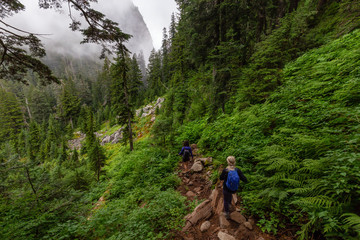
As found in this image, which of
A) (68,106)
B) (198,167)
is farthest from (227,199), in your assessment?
(68,106)

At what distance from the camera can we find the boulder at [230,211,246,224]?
3328mm

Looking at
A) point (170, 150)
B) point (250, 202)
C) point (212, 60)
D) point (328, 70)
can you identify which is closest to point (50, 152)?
point (170, 150)

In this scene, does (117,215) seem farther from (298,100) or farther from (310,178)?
(298,100)

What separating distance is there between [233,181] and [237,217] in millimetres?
847

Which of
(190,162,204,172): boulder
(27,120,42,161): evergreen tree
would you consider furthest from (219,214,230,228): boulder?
(27,120,42,161): evergreen tree

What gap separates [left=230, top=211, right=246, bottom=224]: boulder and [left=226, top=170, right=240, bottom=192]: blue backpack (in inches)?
23.3

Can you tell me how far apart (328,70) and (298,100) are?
2.03 m

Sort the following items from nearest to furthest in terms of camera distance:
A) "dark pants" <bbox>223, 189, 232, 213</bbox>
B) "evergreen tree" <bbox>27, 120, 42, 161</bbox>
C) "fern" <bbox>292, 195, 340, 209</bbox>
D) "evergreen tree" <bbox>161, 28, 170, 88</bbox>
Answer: "fern" <bbox>292, 195, 340, 209</bbox> → "dark pants" <bbox>223, 189, 232, 213</bbox> → "evergreen tree" <bbox>27, 120, 42, 161</bbox> → "evergreen tree" <bbox>161, 28, 170, 88</bbox>

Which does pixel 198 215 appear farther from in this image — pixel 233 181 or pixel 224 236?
pixel 233 181

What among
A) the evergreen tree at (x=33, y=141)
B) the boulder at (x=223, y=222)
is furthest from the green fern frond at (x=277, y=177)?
the evergreen tree at (x=33, y=141)

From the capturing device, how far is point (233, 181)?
3.54 meters

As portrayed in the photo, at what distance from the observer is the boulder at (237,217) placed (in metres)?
3.33

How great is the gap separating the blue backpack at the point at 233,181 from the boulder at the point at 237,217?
23.3 inches

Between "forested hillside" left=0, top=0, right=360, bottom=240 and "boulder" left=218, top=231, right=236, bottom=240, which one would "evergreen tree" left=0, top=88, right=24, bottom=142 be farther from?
"boulder" left=218, top=231, right=236, bottom=240
